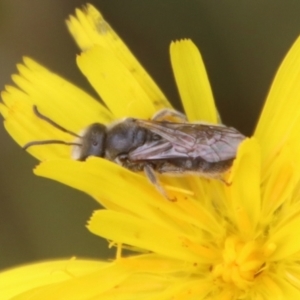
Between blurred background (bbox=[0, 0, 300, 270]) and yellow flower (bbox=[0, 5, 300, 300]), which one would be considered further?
blurred background (bbox=[0, 0, 300, 270])

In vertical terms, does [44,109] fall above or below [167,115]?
above

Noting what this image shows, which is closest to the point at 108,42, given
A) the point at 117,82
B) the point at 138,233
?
the point at 117,82

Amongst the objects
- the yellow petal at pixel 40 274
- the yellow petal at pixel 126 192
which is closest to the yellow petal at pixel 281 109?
the yellow petal at pixel 126 192

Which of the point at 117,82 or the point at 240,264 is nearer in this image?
the point at 240,264

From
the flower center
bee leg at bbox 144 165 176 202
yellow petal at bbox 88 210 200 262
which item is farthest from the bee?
the flower center

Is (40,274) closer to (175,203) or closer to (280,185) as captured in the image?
(175,203)

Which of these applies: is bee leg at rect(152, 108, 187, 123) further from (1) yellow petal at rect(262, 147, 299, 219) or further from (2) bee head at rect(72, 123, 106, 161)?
(1) yellow petal at rect(262, 147, 299, 219)

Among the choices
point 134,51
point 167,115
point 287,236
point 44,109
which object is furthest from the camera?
point 134,51
